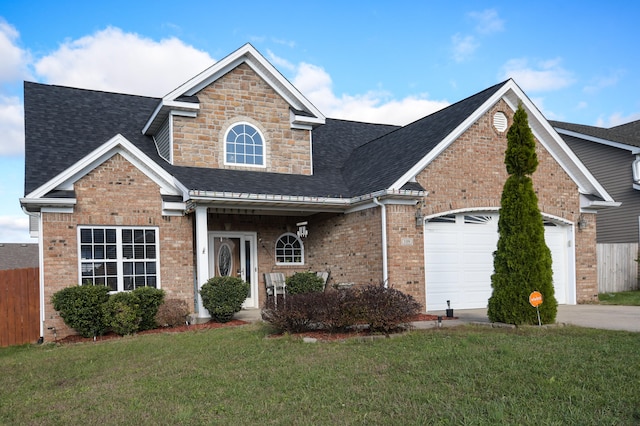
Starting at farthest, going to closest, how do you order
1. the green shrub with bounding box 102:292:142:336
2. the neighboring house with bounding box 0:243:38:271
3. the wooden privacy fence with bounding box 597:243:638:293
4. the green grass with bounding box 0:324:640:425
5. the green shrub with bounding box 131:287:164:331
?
the neighboring house with bounding box 0:243:38:271
the wooden privacy fence with bounding box 597:243:638:293
the green shrub with bounding box 131:287:164:331
the green shrub with bounding box 102:292:142:336
the green grass with bounding box 0:324:640:425

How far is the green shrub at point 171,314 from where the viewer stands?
13031mm

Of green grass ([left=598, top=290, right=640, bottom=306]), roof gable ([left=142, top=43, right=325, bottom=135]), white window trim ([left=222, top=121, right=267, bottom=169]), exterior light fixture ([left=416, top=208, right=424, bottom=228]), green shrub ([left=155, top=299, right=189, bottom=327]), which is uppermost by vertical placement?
roof gable ([left=142, top=43, right=325, bottom=135])

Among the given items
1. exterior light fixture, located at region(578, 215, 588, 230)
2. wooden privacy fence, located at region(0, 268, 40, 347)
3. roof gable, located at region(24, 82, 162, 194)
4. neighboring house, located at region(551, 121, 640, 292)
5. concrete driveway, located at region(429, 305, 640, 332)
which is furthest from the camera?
neighboring house, located at region(551, 121, 640, 292)

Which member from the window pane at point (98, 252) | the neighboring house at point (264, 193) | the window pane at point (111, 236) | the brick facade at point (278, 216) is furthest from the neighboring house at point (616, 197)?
the window pane at point (98, 252)

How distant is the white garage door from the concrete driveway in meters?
0.51

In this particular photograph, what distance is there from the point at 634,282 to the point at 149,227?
17.6 metres

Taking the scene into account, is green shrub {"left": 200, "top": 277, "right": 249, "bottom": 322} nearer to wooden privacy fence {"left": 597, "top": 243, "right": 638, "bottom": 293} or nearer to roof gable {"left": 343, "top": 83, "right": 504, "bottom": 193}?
roof gable {"left": 343, "top": 83, "right": 504, "bottom": 193}

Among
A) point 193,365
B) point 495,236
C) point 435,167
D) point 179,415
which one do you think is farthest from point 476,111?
point 179,415

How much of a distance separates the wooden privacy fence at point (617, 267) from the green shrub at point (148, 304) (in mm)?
15662

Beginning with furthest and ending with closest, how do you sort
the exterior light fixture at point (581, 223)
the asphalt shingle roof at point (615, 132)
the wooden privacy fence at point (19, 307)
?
the asphalt shingle roof at point (615, 132), the exterior light fixture at point (581, 223), the wooden privacy fence at point (19, 307)

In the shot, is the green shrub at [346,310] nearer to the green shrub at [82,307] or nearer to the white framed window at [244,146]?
the green shrub at [82,307]

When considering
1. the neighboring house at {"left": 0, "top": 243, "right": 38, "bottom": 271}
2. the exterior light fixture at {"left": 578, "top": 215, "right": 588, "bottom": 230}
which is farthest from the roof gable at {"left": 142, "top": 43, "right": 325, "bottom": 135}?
the neighboring house at {"left": 0, "top": 243, "right": 38, "bottom": 271}

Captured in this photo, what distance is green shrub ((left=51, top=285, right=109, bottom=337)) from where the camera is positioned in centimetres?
1217

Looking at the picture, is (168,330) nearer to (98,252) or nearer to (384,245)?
(98,252)
